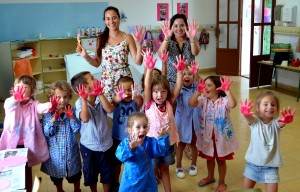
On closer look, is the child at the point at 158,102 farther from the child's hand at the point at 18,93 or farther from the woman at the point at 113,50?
the child's hand at the point at 18,93

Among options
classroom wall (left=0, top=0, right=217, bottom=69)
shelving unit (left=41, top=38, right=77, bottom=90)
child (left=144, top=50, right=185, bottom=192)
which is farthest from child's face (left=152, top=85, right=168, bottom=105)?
classroom wall (left=0, top=0, right=217, bottom=69)

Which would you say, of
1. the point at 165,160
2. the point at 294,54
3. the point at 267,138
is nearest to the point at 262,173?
the point at 267,138

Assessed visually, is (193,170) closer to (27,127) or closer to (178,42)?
(178,42)

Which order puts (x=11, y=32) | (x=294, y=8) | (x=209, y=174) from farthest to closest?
(x=11, y=32)
(x=294, y=8)
(x=209, y=174)

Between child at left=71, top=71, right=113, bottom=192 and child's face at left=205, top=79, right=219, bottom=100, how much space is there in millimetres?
772

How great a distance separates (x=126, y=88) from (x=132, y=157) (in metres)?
0.67

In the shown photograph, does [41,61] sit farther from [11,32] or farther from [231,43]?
[231,43]

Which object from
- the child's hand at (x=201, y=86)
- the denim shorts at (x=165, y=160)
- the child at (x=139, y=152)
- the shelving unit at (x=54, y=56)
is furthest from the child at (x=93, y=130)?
the shelving unit at (x=54, y=56)

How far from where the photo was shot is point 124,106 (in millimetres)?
2488

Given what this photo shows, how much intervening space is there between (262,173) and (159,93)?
874 mm

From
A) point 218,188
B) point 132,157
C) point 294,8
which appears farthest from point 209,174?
point 294,8

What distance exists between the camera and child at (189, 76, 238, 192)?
8.50 ft

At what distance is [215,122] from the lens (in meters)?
2.62

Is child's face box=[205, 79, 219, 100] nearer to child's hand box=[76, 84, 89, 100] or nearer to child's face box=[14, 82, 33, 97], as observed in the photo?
child's hand box=[76, 84, 89, 100]
